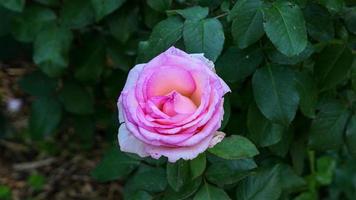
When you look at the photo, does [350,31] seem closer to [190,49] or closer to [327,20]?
[327,20]

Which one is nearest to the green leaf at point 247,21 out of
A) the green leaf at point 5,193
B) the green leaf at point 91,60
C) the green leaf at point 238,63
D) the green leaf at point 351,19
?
the green leaf at point 238,63

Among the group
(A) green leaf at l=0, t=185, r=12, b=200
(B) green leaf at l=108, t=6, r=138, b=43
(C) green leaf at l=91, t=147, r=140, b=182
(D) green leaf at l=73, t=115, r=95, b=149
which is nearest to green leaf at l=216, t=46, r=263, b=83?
(C) green leaf at l=91, t=147, r=140, b=182

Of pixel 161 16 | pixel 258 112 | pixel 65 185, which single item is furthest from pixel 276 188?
pixel 65 185

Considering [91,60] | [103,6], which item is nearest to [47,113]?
[91,60]

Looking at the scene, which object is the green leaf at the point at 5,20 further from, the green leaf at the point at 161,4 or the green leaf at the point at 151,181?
the green leaf at the point at 151,181

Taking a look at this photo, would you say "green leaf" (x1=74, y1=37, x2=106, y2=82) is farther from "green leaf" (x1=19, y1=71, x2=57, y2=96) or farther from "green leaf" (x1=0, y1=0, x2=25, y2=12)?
"green leaf" (x1=0, y1=0, x2=25, y2=12)

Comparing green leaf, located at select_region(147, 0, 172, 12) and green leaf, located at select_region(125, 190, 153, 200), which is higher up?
green leaf, located at select_region(147, 0, 172, 12)
